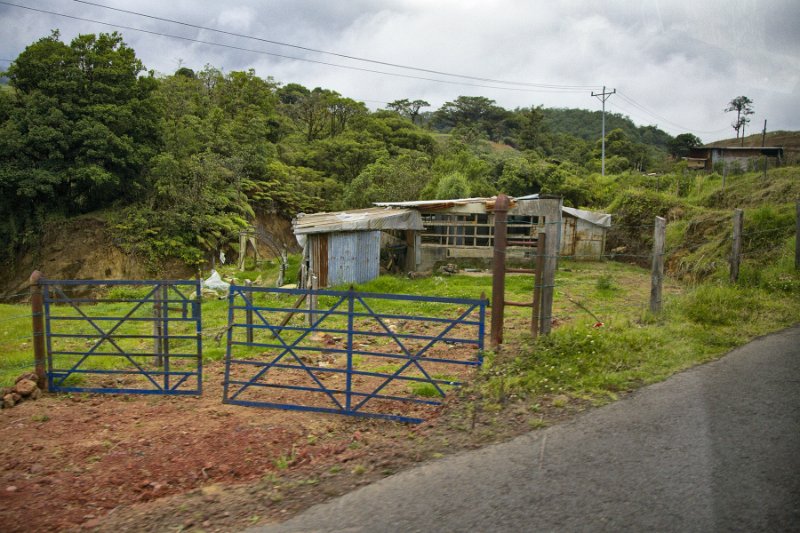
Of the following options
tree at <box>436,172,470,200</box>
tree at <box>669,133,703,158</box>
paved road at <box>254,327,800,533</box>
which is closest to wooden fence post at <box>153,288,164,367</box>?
paved road at <box>254,327,800,533</box>

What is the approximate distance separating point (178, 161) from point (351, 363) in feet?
74.3

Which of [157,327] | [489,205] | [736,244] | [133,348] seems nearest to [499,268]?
[157,327]

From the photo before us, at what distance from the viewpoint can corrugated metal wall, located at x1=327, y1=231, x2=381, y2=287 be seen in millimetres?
16594

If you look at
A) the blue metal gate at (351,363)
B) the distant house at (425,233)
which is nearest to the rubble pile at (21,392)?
the blue metal gate at (351,363)

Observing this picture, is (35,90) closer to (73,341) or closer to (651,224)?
(73,341)

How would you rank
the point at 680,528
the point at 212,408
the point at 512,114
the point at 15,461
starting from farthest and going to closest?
the point at 512,114, the point at 212,408, the point at 15,461, the point at 680,528

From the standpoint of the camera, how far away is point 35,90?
846 inches

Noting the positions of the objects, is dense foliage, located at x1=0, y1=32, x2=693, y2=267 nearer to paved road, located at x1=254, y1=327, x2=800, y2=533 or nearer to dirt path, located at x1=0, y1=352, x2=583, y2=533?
dirt path, located at x1=0, y1=352, x2=583, y2=533

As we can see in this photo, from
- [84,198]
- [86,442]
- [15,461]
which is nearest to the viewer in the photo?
[15,461]

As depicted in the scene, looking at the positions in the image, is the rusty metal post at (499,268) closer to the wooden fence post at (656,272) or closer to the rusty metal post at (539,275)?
the rusty metal post at (539,275)

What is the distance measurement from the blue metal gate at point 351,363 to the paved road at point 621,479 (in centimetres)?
150

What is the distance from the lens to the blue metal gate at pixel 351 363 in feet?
19.9

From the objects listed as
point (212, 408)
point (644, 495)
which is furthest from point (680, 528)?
point (212, 408)

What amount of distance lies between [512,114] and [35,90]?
51740mm
